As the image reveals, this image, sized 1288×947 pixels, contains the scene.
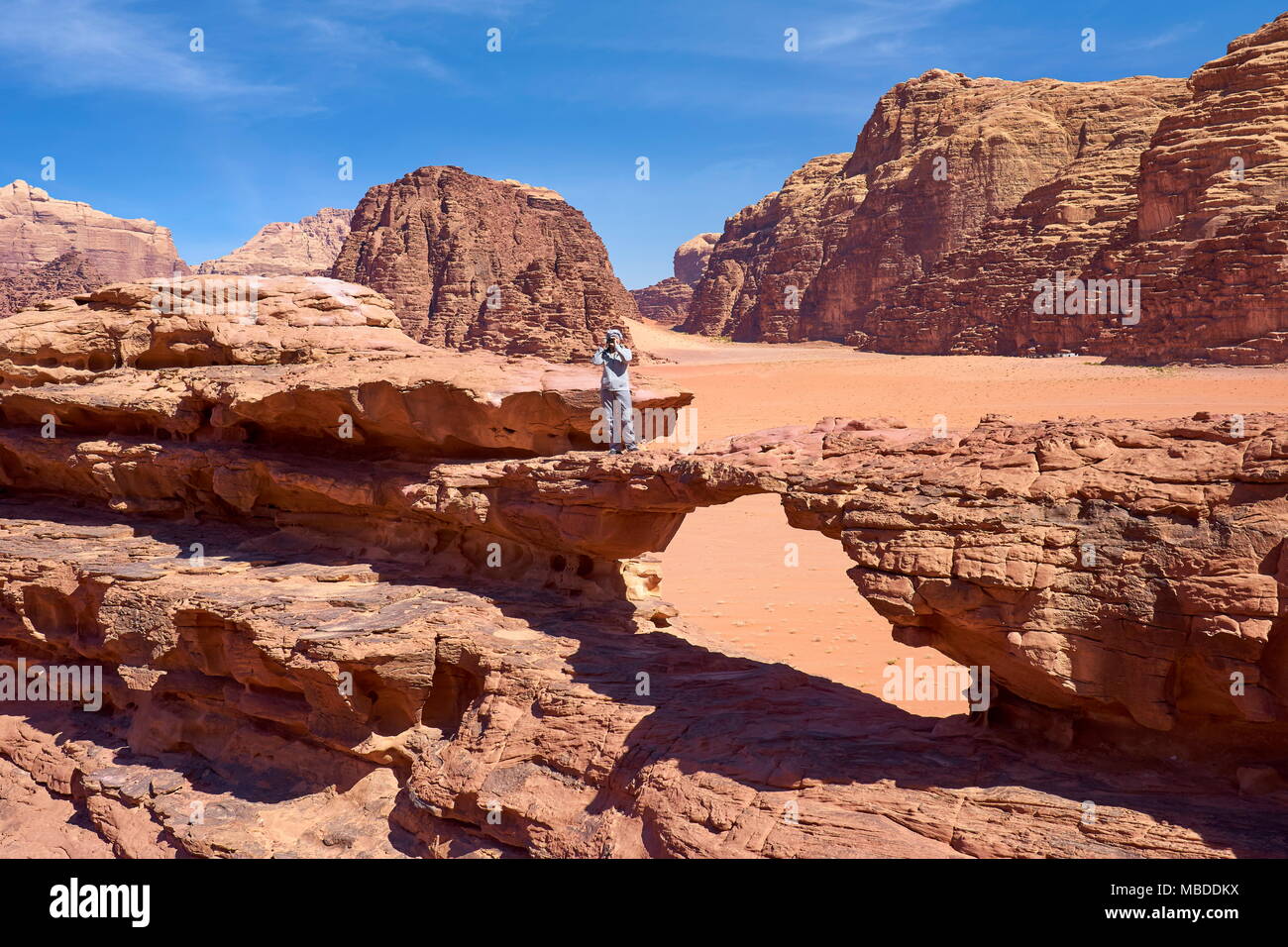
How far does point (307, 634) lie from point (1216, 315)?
4196 centimetres

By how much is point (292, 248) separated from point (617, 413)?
159252 mm

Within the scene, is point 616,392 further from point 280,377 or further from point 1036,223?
point 1036,223

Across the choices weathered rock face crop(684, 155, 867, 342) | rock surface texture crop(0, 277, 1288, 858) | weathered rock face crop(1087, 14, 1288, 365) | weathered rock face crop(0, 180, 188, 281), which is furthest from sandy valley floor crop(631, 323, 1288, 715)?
weathered rock face crop(0, 180, 188, 281)

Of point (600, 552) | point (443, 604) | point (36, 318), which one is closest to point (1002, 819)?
point (600, 552)

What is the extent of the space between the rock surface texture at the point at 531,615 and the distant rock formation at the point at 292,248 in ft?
385

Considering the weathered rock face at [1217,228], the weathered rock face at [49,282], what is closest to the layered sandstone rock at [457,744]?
the weathered rock face at [1217,228]

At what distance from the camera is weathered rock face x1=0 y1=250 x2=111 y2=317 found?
60.4 meters

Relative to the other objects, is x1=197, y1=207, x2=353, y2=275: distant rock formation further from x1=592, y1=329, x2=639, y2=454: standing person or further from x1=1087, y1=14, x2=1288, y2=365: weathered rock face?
x1=592, y1=329, x2=639, y2=454: standing person


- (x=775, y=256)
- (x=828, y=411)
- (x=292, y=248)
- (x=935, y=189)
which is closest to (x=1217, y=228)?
Answer: (x=828, y=411)

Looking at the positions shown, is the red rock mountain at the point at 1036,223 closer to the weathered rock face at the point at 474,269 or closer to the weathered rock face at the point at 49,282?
the weathered rock face at the point at 474,269

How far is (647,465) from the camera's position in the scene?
25.6ft

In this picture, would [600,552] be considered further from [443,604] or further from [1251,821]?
[1251,821]

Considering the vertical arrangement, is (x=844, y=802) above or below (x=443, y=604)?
below

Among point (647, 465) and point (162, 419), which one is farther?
point (162, 419)
